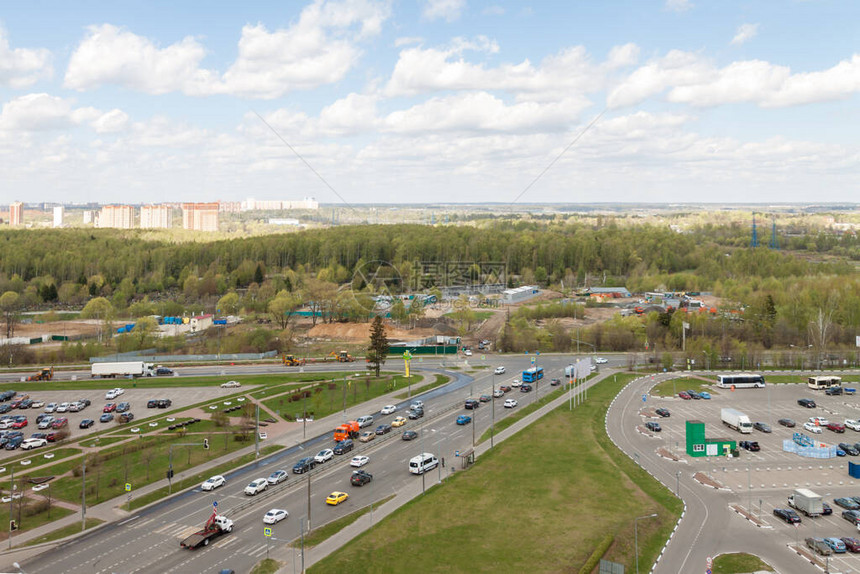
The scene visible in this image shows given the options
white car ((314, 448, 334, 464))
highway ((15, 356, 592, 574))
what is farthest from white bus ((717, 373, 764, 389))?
white car ((314, 448, 334, 464))

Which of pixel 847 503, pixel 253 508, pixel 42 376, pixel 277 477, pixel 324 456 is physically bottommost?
pixel 42 376

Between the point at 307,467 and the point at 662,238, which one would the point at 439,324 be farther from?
the point at 662,238

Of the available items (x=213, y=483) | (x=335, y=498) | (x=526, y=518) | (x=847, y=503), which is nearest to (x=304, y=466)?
(x=213, y=483)

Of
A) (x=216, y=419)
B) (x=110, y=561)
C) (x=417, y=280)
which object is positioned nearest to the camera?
(x=110, y=561)

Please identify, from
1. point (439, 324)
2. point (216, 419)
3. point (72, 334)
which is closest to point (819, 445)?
point (216, 419)

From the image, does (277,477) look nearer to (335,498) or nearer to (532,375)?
(335,498)

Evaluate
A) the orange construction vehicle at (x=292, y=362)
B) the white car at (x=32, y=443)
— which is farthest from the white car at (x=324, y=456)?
the orange construction vehicle at (x=292, y=362)
